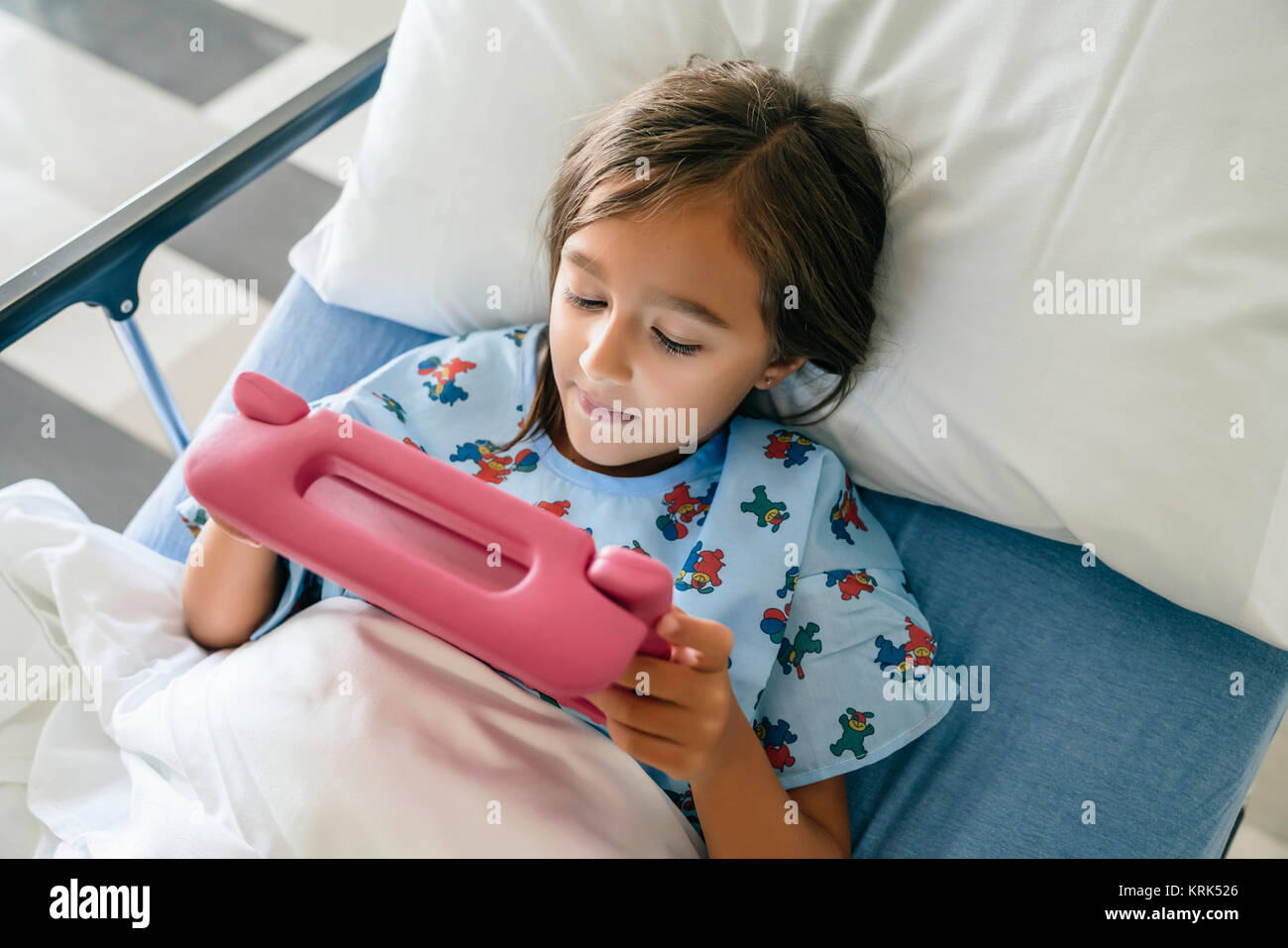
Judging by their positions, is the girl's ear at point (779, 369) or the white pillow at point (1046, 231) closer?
the white pillow at point (1046, 231)

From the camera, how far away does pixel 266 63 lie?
88.2 inches

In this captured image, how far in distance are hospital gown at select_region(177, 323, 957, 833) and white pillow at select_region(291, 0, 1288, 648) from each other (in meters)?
0.09

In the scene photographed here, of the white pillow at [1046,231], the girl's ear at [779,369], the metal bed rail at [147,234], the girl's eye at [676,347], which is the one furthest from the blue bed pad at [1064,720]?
the metal bed rail at [147,234]

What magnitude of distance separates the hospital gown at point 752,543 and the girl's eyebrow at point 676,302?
0.61 feet

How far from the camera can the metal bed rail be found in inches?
38.3

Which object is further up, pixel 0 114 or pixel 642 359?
pixel 642 359

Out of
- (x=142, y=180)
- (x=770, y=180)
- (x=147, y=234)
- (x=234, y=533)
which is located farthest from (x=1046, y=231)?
(x=142, y=180)

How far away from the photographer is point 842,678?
3.07ft

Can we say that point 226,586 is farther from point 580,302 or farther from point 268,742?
point 580,302

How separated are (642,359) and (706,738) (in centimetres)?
31

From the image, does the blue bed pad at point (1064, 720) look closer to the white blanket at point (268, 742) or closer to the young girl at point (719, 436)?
the young girl at point (719, 436)

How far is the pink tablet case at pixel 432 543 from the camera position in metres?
0.67
